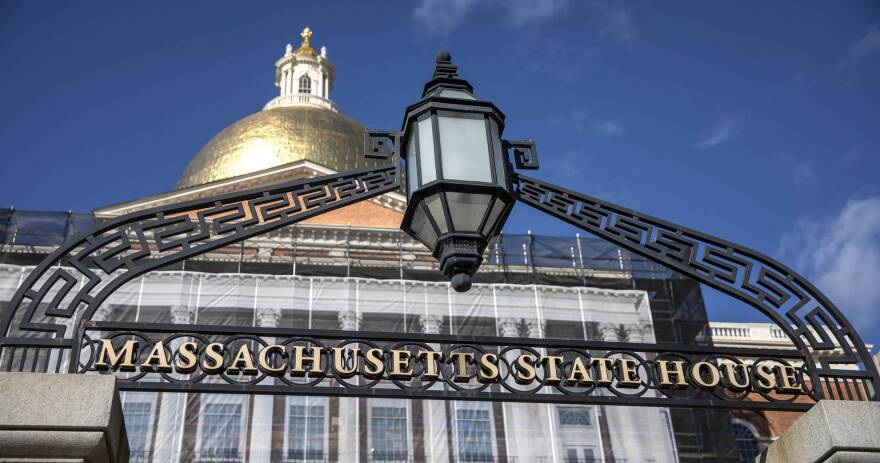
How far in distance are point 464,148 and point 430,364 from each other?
35.7 inches

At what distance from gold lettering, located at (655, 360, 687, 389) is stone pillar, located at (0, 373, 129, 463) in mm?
1933

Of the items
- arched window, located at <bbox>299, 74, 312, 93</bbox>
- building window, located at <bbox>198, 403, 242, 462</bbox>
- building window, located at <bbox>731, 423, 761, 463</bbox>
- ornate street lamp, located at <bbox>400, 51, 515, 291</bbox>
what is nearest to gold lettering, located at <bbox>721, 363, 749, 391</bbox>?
ornate street lamp, located at <bbox>400, 51, 515, 291</bbox>

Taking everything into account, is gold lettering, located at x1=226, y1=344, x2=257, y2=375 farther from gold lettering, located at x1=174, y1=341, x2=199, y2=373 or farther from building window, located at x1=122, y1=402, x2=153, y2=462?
building window, located at x1=122, y1=402, x2=153, y2=462

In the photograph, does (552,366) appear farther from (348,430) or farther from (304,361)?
(348,430)

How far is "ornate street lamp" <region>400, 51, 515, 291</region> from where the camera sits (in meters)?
3.95

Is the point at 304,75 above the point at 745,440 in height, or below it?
above

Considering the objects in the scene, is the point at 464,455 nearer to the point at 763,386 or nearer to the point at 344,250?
the point at 344,250

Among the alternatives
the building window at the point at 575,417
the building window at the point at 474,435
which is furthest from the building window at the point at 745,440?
the building window at the point at 474,435

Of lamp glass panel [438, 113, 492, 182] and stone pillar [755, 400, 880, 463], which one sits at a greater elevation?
lamp glass panel [438, 113, 492, 182]

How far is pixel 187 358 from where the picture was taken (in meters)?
3.68

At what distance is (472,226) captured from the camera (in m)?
4.00

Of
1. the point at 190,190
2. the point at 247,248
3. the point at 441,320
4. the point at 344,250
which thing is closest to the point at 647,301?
the point at 441,320

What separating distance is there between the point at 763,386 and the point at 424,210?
1.43 metres

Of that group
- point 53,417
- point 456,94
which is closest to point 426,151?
point 456,94
